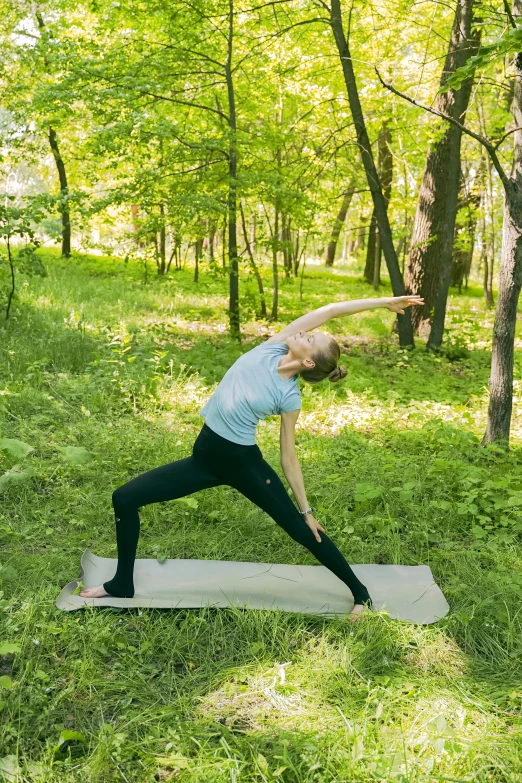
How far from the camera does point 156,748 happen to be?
275 centimetres

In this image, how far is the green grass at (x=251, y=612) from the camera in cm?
273

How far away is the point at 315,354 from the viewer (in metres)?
3.33

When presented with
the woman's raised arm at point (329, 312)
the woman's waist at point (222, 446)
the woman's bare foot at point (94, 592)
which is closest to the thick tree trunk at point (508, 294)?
the woman's raised arm at point (329, 312)

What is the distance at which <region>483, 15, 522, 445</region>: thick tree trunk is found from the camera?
217 inches

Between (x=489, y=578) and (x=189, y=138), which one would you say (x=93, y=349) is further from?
(x=489, y=578)

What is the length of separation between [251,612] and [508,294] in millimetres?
3736

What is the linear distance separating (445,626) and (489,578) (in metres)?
0.58

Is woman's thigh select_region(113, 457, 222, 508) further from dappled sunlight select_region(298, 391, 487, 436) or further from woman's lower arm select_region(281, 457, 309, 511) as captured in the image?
dappled sunlight select_region(298, 391, 487, 436)

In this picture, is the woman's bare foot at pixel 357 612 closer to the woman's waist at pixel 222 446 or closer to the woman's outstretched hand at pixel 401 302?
the woman's waist at pixel 222 446

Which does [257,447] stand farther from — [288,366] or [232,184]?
[232,184]

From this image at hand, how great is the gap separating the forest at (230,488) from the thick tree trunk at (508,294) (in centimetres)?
3

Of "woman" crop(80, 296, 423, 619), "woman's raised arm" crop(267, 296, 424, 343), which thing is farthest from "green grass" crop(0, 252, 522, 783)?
"woman's raised arm" crop(267, 296, 424, 343)

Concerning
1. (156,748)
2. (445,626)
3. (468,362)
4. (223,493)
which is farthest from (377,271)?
(156,748)

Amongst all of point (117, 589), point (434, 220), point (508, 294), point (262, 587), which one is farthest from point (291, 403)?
point (434, 220)
